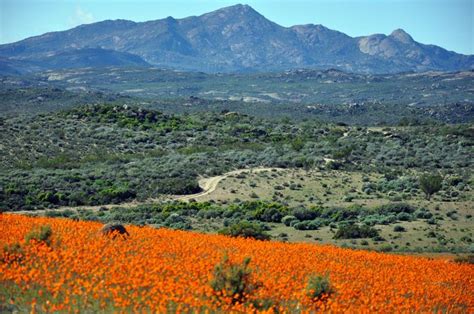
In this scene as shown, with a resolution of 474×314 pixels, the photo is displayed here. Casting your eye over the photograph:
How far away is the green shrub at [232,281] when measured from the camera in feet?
38.9

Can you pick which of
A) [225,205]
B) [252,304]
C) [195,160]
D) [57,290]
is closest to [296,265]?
[252,304]

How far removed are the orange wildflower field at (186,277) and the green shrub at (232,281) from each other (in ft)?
0.43

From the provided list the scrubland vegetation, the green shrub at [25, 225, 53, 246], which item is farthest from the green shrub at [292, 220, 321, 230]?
the green shrub at [25, 225, 53, 246]

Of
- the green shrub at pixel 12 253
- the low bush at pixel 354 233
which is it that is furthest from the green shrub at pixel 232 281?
the low bush at pixel 354 233

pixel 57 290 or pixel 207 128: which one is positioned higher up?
pixel 57 290

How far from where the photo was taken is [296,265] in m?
15.9

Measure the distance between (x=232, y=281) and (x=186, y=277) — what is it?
4.16 feet

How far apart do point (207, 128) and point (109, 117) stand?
15.8 meters

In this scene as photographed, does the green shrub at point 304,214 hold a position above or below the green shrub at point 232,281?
below

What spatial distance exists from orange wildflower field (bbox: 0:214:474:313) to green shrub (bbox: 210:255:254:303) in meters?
0.13

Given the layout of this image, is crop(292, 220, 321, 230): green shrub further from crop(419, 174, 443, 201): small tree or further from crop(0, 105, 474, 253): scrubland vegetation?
crop(419, 174, 443, 201): small tree

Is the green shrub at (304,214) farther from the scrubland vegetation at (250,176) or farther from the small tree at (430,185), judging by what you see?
A: the small tree at (430,185)

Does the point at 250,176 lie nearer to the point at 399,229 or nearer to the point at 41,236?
the point at 399,229

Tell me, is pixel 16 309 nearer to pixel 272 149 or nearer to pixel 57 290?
pixel 57 290
